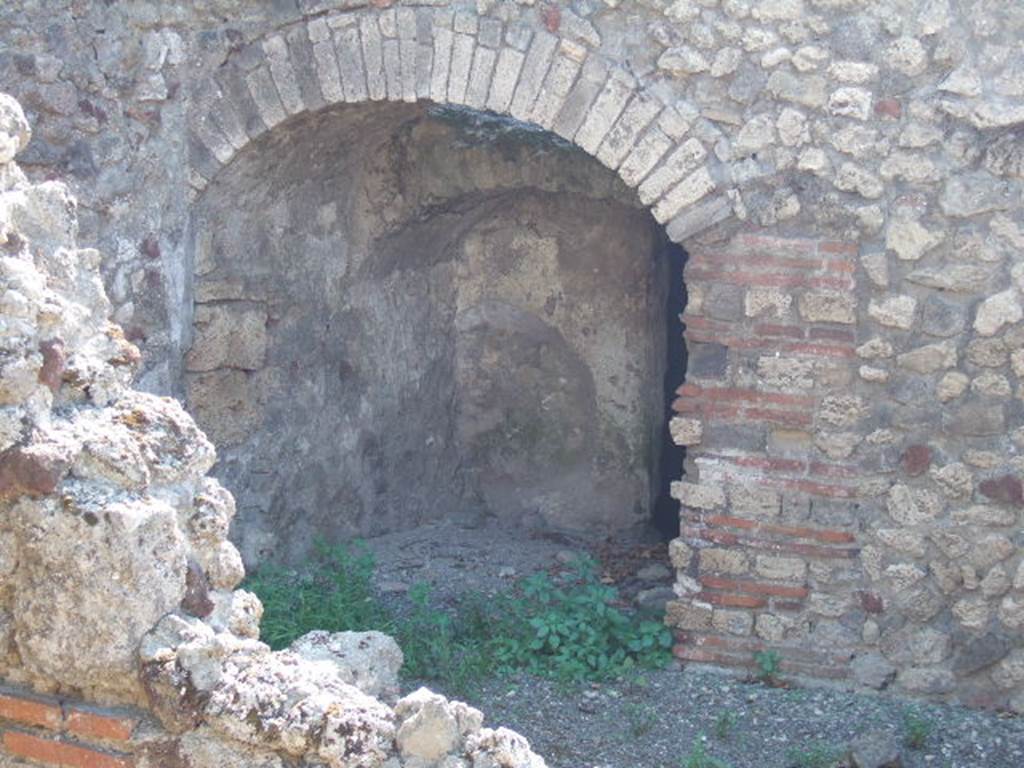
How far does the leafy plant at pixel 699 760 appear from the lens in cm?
462

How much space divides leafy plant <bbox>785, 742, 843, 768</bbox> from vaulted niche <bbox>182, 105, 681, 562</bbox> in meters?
2.26

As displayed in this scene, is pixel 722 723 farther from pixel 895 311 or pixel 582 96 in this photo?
pixel 582 96

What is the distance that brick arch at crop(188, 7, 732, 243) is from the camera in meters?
5.11

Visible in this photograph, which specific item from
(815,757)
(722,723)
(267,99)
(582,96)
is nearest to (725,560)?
(722,723)

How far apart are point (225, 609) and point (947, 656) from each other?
2955 millimetres

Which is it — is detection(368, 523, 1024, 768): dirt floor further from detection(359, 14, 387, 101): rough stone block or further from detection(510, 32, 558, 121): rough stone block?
detection(359, 14, 387, 101): rough stone block

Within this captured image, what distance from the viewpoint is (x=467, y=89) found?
532cm

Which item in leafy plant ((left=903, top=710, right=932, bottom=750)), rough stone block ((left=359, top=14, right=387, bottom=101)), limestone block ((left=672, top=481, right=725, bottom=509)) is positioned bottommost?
leafy plant ((left=903, top=710, right=932, bottom=750))

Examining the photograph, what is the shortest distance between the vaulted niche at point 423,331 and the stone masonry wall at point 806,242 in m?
0.65

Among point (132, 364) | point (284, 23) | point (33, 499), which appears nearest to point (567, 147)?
point (284, 23)

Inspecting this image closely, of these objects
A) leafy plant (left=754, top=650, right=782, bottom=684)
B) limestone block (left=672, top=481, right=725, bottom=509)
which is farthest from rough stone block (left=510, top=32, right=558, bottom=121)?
leafy plant (left=754, top=650, right=782, bottom=684)

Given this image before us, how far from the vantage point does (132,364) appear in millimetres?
3141

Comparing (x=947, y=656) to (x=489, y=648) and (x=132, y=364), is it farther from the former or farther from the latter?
(x=132, y=364)

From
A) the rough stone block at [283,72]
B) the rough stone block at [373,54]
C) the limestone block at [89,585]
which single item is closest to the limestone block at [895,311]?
the rough stone block at [373,54]
